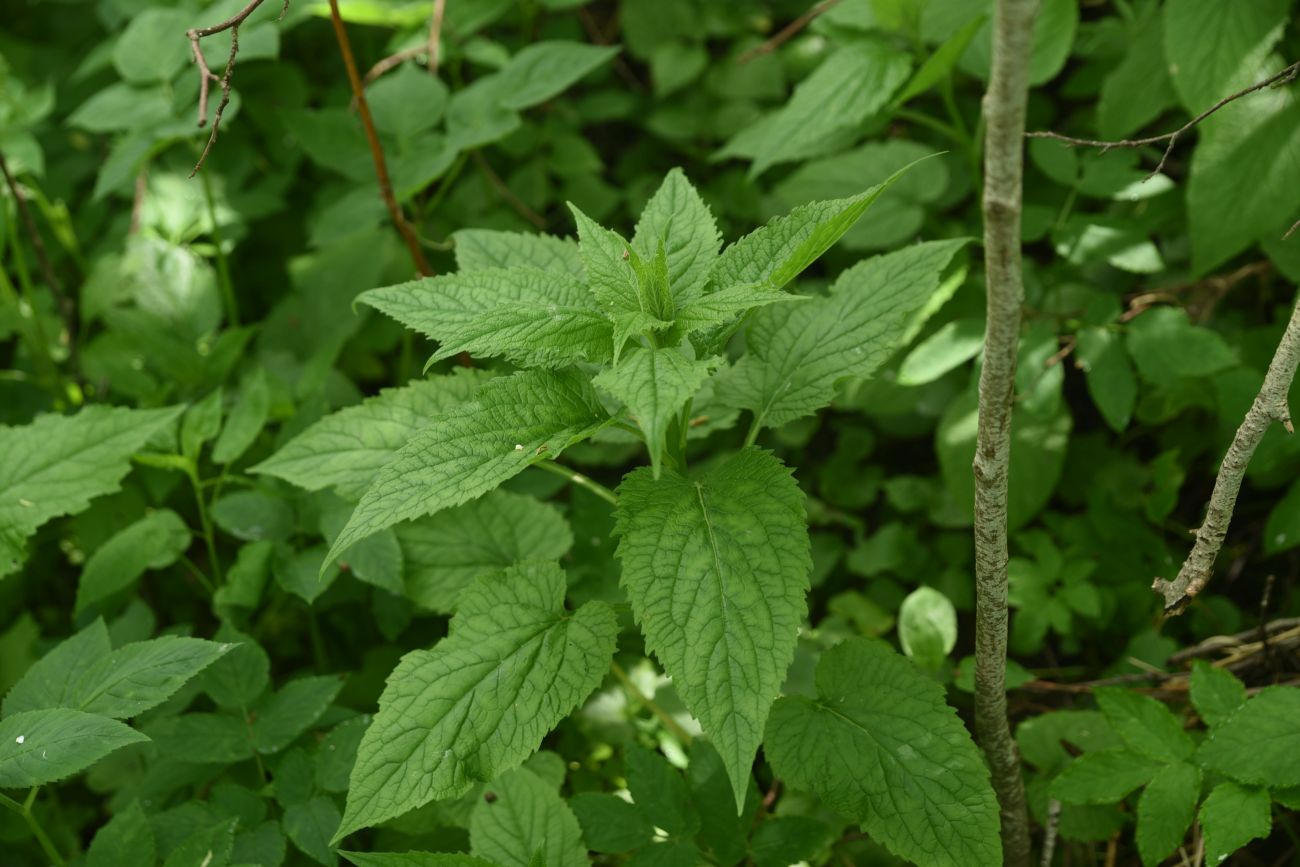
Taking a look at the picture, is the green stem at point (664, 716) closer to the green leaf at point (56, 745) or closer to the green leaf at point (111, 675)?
the green leaf at point (111, 675)

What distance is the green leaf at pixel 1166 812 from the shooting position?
5.36ft

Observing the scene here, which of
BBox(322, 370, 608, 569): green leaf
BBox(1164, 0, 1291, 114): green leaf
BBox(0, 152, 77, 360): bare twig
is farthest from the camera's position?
BBox(0, 152, 77, 360): bare twig

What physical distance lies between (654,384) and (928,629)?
1108 mm

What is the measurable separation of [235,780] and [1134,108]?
2.53 m

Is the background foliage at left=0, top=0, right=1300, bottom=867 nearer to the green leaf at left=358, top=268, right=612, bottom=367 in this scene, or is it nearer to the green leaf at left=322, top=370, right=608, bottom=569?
the green leaf at left=358, top=268, right=612, bottom=367

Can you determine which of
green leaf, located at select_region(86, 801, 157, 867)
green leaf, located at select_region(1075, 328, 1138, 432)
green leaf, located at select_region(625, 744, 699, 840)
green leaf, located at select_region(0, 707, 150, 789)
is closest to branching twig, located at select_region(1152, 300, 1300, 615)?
green leaf, located at select_region(1075, 328, 1138, 432)

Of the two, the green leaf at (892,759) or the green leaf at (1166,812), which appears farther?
the green leaf at (1166,812)

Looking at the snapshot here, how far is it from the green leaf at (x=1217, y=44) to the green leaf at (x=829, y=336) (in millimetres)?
909

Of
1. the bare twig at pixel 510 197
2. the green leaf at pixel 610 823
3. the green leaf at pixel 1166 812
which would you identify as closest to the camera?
the green leaf at pixel 1166 812

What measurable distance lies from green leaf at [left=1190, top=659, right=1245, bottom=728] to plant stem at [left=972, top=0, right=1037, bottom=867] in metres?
0.32

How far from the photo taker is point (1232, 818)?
1556 millimetres

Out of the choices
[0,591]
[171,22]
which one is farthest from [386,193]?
[0,591]

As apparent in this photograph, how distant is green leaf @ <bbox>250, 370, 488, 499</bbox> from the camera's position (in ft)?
6.05

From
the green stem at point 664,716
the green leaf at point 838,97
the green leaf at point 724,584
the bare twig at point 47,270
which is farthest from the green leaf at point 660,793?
the bare twig at point 47,270
